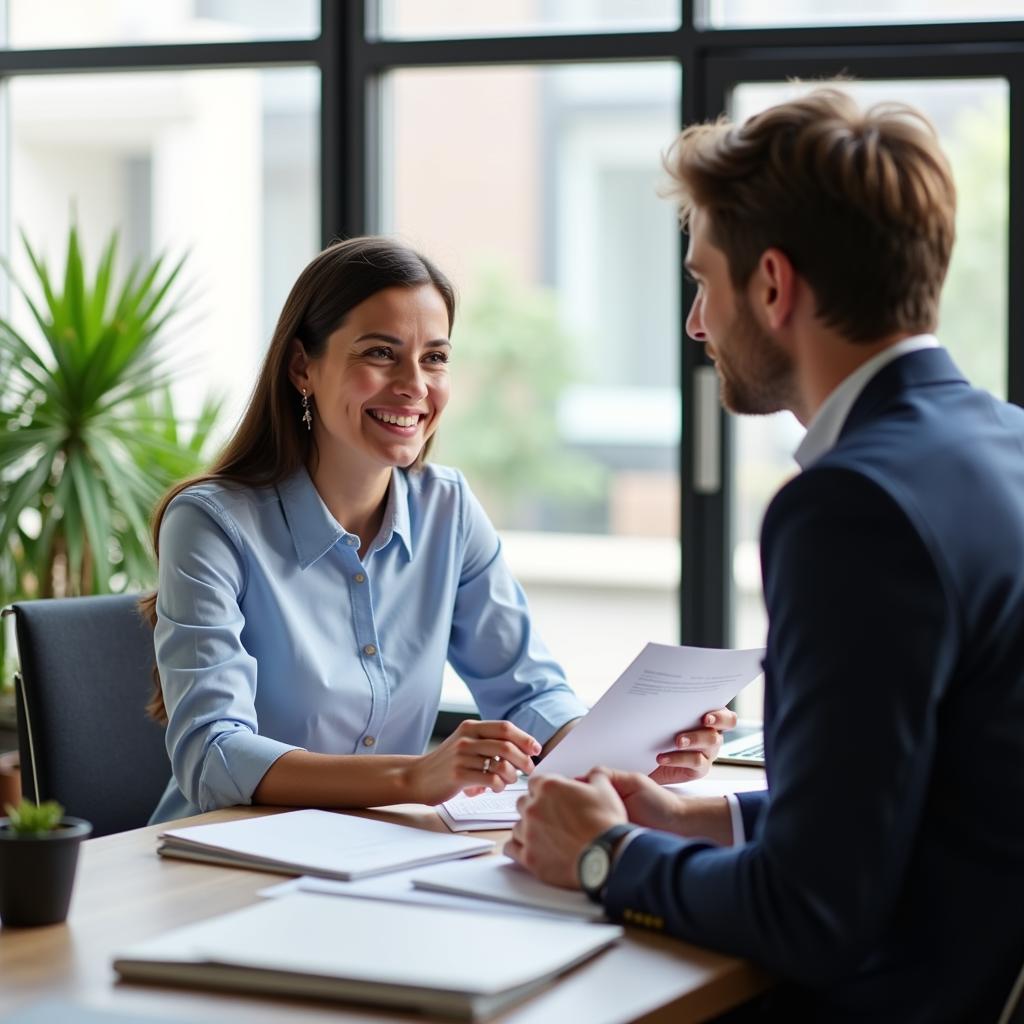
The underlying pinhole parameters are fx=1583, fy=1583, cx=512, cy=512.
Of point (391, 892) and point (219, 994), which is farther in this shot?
point (391, 892)

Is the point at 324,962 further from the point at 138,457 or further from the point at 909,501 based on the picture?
the point at 138,457

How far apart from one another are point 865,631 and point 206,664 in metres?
1.00

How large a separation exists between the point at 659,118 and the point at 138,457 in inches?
59.6

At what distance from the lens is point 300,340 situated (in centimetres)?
236

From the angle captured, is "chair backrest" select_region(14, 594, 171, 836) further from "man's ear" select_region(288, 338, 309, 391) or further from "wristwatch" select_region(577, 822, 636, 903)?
"wristwatch" select_region(577, 822, 636, 903)

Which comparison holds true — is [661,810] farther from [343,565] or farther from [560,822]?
[343,565]

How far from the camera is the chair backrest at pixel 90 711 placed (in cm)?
224

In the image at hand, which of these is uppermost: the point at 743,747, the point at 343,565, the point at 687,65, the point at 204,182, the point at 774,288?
the point at 687,65

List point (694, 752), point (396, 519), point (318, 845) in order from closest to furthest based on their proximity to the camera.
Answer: point (318, 845)
point (694, 752)
point (396, 519)

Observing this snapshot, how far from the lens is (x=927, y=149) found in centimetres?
144

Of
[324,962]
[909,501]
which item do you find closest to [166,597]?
[324,962]

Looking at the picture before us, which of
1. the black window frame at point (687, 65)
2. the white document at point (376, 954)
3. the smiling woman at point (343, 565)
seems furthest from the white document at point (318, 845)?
the black window frame at point (687, 65)

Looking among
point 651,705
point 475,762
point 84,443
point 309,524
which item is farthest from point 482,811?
point 84,443

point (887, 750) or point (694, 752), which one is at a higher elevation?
point (887, 750)
